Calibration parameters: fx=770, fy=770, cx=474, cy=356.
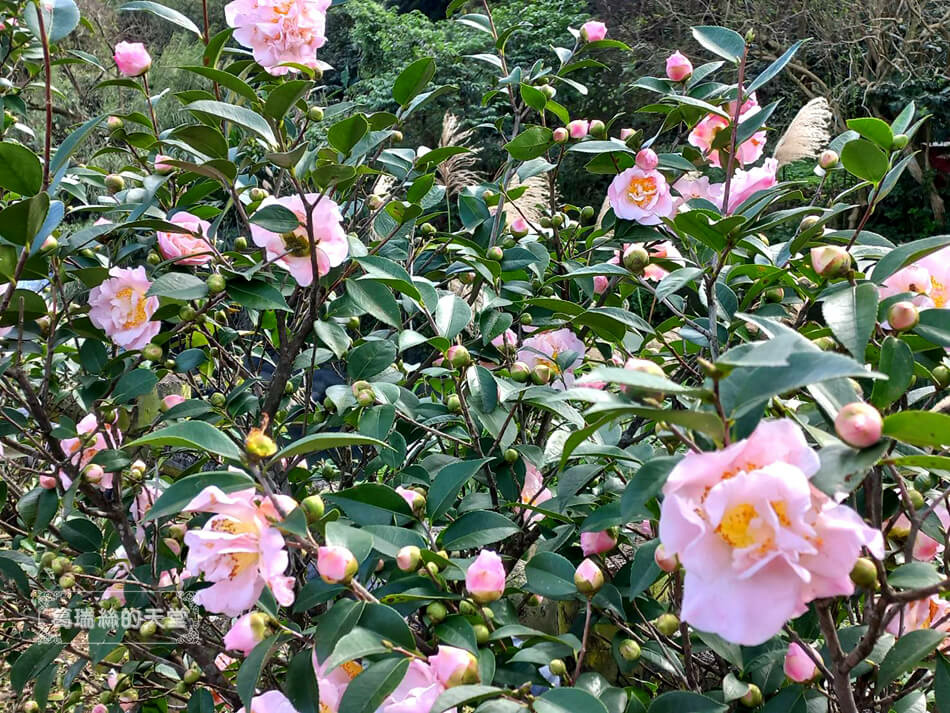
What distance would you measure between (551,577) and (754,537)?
0.96 feet

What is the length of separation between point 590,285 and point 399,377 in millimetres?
279

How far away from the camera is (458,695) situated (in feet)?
1.46

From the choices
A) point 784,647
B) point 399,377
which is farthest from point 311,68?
point 784,647

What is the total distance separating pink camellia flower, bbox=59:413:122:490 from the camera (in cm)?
80

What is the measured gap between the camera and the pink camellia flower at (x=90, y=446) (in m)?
0.80

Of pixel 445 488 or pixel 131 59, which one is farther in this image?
pixel 131 59

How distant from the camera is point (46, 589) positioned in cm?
101

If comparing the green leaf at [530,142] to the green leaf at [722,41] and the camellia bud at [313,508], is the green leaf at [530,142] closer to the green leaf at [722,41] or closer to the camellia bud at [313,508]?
the green leaf at [722,41]

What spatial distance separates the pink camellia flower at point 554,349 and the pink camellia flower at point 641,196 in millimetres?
162

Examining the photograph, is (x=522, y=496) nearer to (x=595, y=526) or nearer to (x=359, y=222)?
(x=595, y=526)

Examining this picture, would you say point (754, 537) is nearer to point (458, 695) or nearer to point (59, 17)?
point (458, 695)

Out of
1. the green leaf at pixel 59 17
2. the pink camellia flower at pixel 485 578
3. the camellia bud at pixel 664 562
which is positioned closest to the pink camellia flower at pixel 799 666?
the camellia bud at pixel 664 562

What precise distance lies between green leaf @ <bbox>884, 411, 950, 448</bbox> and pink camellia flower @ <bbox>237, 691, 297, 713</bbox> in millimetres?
434

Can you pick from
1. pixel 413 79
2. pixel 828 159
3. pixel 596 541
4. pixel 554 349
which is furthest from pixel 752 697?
pixel 413 79
